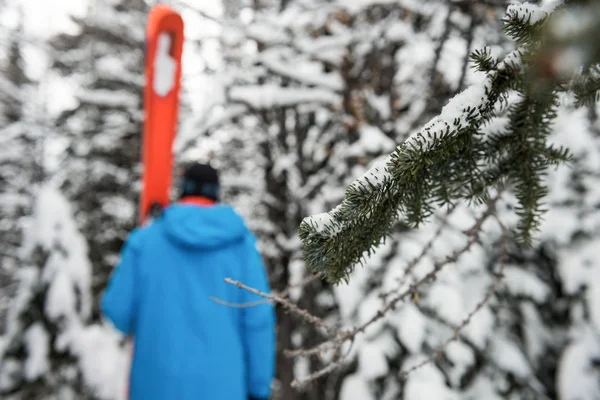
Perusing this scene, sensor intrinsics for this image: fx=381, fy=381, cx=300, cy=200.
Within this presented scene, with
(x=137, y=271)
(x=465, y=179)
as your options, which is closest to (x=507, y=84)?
(x=465, y=179)

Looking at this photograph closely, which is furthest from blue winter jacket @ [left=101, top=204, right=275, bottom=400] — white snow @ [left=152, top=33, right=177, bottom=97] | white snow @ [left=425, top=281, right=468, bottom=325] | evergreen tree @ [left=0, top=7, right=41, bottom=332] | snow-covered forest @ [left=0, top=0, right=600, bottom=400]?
evergreen tree @ [left=0, top=7, right=41, bottom=332]

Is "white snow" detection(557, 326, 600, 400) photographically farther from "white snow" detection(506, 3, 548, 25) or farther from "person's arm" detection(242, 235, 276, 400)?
"white snow" detection(506, 3, 548, 25)

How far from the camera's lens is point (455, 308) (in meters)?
3.19

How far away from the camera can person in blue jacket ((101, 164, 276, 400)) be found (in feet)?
7.52

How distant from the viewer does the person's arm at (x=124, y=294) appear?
238 centimetres

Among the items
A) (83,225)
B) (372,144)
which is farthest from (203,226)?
(83,225)

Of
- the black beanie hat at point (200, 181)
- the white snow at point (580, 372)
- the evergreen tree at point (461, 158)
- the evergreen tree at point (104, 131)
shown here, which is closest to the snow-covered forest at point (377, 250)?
the white snow at point (580, 372)

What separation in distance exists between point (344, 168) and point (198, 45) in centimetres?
214

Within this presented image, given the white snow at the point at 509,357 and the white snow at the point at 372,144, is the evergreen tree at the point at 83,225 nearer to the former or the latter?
the white snow at the point at 372,144

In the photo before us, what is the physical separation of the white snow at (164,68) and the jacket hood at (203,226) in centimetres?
183

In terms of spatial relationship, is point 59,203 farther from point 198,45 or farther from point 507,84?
point 507,84

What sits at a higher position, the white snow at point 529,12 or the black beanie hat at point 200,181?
the black beanie hat at point 200,181

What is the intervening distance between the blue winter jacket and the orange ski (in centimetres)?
135

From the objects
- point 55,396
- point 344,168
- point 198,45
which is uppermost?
point 198,45
